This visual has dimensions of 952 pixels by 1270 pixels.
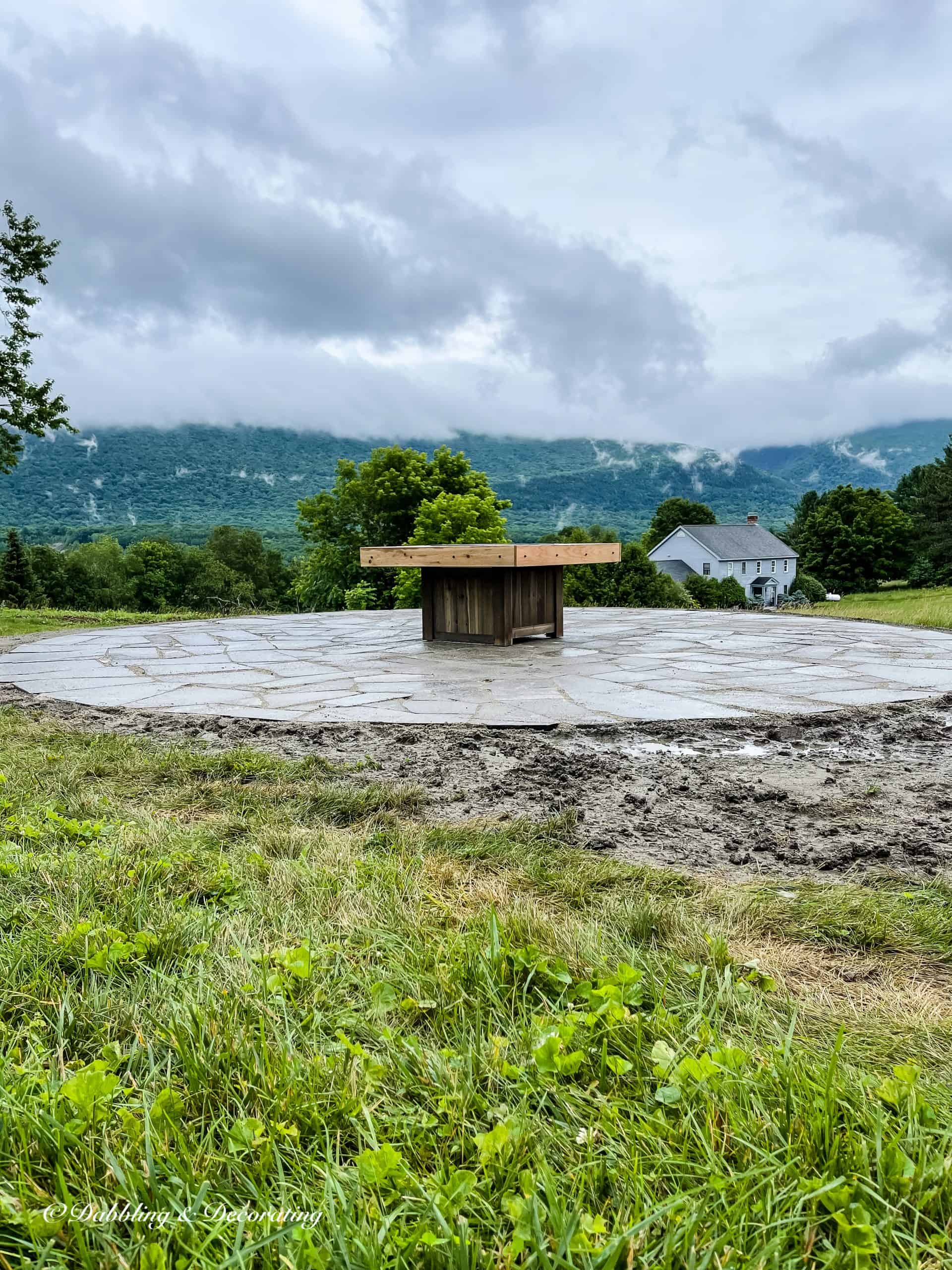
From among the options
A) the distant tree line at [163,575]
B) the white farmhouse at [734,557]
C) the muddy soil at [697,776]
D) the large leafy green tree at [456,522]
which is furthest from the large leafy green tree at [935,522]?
the muddy soil at [697,776]

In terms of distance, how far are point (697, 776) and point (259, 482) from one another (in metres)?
119

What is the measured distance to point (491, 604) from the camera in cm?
702

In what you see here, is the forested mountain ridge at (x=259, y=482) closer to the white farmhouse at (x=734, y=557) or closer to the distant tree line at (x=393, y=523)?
the white farmhouse at (x=734, y=557)

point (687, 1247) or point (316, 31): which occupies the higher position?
point (316, 31)

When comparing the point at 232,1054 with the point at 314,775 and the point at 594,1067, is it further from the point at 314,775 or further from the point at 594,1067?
the point at 314,775

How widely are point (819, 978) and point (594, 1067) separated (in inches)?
24.2

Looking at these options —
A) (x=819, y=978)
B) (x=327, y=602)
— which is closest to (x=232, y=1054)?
(x=819, y=978)

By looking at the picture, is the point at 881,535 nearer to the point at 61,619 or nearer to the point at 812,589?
the point at 812,589

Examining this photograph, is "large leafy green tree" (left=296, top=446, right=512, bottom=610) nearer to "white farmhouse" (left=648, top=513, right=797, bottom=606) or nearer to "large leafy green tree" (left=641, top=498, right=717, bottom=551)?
"white farmhouse" (left=648, top=513, right=797, bottom=606)

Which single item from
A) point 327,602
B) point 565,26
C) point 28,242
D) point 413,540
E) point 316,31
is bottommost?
point 327,602

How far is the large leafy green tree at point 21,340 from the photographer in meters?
14.5

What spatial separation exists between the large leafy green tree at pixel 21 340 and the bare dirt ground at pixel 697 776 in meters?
12.2

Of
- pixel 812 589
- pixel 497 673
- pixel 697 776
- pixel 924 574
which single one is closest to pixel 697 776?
pixel 697 776

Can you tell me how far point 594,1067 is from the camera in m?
1.23
